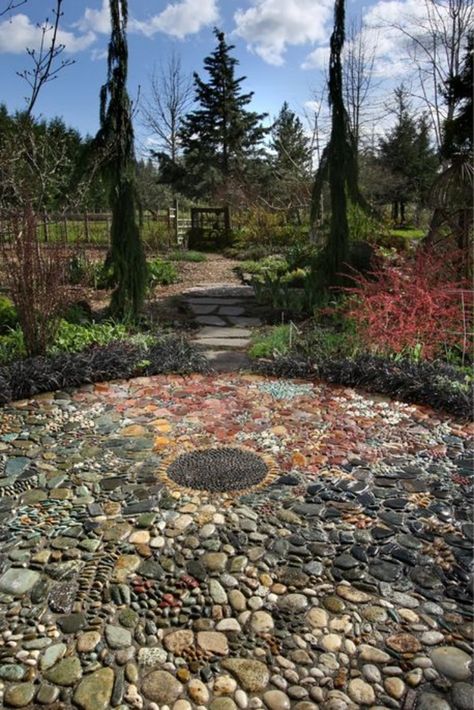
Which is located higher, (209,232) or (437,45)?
(437,45)

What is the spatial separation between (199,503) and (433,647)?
3.35 feet

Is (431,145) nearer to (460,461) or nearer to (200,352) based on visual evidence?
(200,352)

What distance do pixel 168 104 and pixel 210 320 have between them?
14775 millimetres

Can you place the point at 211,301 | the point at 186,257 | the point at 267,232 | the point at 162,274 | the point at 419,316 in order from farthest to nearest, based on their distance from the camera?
the point at 267,232 < the point at 186,257 < the point at 162,274 < the point at 211,301 < the point at 419,316

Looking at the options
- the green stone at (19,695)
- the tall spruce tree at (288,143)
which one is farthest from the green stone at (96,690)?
the tall spruce tree at (288,143)

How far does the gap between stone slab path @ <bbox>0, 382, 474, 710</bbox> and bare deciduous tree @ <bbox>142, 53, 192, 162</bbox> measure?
16.6 metres

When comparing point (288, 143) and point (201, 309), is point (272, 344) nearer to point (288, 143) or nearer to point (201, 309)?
point (201, 309)

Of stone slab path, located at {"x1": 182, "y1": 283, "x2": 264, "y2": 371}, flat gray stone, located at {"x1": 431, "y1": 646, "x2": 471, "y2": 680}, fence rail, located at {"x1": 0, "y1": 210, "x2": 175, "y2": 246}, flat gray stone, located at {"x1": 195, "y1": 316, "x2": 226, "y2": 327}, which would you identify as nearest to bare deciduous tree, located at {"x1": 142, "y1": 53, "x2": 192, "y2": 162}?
fence rail, located at {"x1": 0, "y1": 210, "x2": 175, "y2": 246}

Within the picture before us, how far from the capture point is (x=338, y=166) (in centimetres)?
527

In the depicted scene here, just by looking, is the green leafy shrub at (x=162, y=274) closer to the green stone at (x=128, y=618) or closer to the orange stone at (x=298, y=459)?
the orange stone at (x=298, y=459)

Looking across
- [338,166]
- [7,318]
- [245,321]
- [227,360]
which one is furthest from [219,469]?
[338,166]

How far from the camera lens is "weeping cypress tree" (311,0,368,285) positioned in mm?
5176

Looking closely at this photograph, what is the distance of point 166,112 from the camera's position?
17625mm

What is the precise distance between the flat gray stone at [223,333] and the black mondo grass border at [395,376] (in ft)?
3.21
